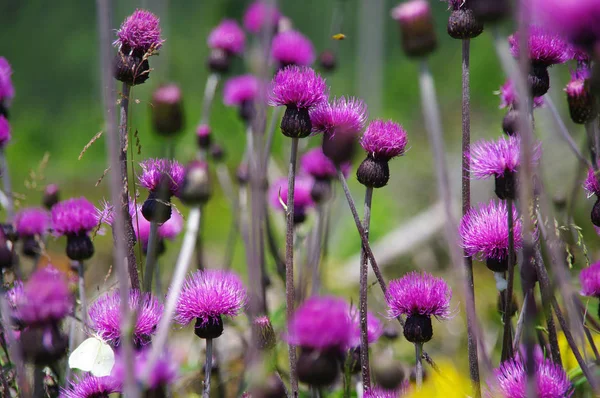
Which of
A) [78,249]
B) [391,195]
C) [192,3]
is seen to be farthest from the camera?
[192,3]

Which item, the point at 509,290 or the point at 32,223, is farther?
the point at 32,223

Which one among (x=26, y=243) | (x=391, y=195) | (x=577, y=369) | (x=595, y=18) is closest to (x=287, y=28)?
(x=26, y=243)

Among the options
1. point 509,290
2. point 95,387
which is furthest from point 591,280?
point 95,387

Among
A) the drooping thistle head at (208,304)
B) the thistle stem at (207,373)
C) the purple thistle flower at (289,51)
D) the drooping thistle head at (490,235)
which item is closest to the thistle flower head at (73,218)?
the drooping thistle head at (208,304)

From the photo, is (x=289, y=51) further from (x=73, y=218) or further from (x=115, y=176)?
(x=115, y=176)

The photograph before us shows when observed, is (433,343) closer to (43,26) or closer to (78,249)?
(78,249)

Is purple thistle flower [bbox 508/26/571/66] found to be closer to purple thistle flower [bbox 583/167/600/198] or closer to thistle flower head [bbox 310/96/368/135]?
purple thistle flower [bbox 583/167/600/198]

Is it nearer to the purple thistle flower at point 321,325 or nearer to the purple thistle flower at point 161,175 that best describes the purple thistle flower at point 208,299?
the purple thistle flower at point 161,175
